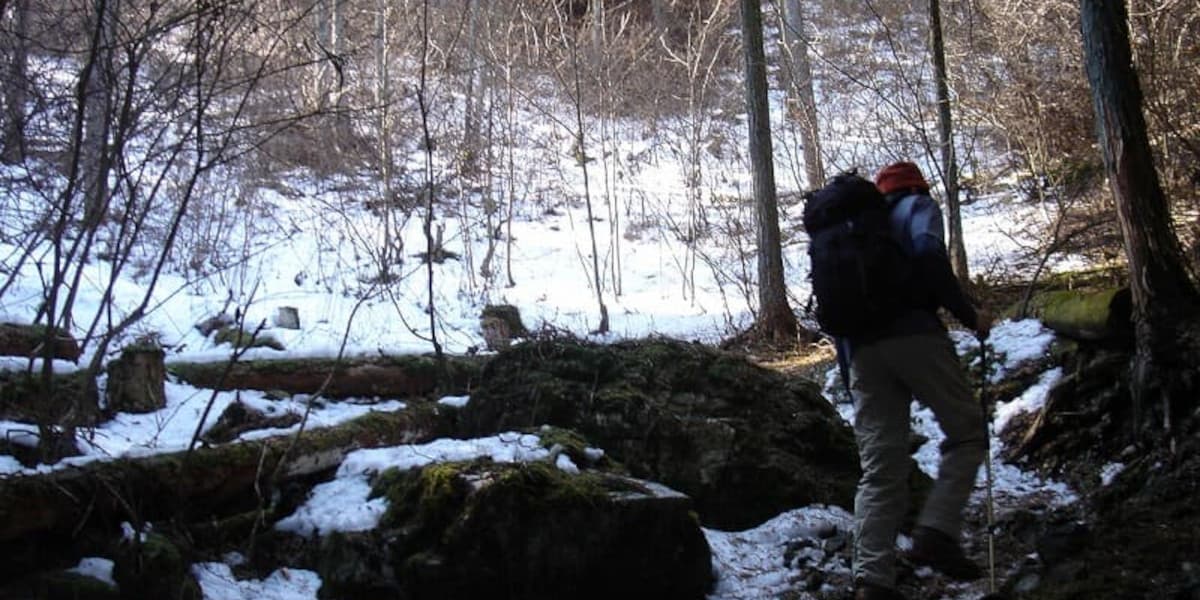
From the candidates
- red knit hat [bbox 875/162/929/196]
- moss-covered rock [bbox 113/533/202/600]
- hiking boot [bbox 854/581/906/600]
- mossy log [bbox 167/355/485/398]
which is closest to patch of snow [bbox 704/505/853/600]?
hiking boot [bbox 854/581/906/600]

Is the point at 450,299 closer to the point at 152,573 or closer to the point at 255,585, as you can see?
the point at 255,585

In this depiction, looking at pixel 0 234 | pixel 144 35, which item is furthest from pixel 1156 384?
pixel 0 234

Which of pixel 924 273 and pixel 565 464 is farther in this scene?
pixel 565 464

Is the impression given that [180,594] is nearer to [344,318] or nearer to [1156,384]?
[1156,384]

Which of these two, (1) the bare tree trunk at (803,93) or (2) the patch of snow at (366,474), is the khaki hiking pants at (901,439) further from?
(1) the bare tree trunk at (803,93)

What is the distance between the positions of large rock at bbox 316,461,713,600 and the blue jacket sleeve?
1.71 metres

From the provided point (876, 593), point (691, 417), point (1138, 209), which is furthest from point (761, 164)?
point (876, 593)

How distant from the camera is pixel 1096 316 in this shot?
6.01 m

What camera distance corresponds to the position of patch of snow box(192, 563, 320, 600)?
4.18 meters

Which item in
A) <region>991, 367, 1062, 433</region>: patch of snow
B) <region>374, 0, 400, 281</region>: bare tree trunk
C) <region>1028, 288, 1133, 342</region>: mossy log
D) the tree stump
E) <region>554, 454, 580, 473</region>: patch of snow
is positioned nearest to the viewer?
<region>554, 454, 580, 473</region>: patch of snow

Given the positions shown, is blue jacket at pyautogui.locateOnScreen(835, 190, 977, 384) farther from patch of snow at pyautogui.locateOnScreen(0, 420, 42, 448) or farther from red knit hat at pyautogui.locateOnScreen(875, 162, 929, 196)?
patch of snow at pyautogui.locateOnScreen(0, 420, 42, 448)

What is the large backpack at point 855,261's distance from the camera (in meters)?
3.59

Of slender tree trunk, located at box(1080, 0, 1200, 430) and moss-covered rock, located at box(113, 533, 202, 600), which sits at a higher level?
slender tree trunk, located at box(1080, 0, 1200, 430)

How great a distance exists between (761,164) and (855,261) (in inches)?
331
